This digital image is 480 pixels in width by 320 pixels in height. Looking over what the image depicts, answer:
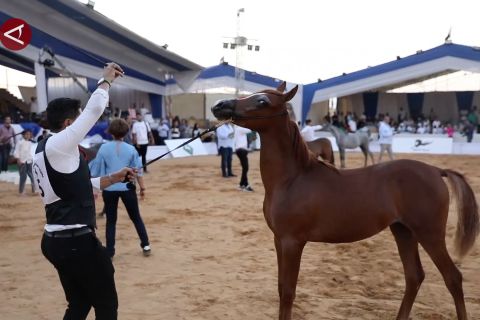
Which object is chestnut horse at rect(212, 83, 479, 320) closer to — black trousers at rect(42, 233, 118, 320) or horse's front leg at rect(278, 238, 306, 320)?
horse's front leg at rect(278, 238, 306, 320)

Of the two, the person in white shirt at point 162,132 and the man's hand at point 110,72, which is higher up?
the man's hand at point 110,72

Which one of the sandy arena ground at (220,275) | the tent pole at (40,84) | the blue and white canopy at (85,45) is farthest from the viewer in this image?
the tent pole at (40,84)

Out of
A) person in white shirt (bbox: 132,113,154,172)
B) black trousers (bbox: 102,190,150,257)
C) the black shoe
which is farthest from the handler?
person in white shirt (bbox: 132,113,154,172)

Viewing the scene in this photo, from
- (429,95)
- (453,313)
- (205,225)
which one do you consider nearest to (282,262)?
(453,313)

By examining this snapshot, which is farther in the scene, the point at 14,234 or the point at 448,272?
the point at 14,234

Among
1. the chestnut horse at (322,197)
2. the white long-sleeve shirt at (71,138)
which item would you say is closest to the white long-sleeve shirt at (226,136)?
the chestnut horse at (322,197)

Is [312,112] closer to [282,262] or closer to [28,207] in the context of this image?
[28,207]

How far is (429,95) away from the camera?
108 ft

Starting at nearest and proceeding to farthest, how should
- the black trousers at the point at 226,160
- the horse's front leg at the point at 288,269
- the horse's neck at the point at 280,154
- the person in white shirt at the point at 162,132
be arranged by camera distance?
the horse's front leg at the point at 288,269
the horse's neck at the point at 280,154
the black trousers at the point at 226,160
the person in white shirt at the point at 162,132

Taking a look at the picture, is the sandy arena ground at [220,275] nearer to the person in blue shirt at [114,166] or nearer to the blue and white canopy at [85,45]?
the person in blue shirt at [114,166]

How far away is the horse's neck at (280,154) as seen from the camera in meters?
3.67

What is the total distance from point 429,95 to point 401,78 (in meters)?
10.5

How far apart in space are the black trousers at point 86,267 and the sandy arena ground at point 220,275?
4.46 ft

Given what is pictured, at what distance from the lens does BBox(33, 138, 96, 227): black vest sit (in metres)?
2.59
